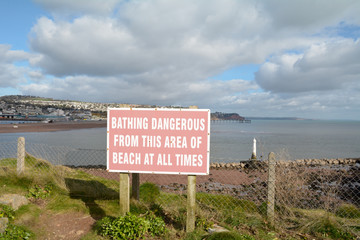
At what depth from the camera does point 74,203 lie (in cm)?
680

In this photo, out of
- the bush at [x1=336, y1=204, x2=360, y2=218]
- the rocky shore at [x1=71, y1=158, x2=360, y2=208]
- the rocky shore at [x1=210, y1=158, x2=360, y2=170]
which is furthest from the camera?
the rocky shore at [x1=210, y1=158, x2=360, y2=170]

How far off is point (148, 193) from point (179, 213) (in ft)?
5.02

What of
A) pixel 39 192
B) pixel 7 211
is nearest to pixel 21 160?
pixel 39 192

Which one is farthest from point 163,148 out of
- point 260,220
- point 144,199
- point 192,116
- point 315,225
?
point 315,225

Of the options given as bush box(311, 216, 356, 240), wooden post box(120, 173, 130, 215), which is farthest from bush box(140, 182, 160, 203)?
bush box(311, 216, 356, 240)

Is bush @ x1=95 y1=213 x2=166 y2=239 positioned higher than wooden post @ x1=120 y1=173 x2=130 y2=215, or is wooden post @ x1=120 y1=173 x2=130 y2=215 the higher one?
wooden post @ x1=120 y1=173 x2=130 y2=215

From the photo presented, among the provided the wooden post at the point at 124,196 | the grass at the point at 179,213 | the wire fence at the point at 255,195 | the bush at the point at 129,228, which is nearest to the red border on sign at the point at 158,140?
the wooden post at the point at 124,196

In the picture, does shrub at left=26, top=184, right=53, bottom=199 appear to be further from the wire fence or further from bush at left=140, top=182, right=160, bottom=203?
bush at left=140, top=182, right=160, bottom=203

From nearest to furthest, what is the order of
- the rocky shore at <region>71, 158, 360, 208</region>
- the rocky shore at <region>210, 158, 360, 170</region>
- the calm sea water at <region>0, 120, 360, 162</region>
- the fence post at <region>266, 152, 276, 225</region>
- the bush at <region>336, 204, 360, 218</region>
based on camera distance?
1. the fence post at <region>266, 152, 276, 225</region>
2. the bush at <region>336, 204, 360, 218</region>
3. the rocky shore at <region>71, 158, 360, 208</region>
4. the rocky shore at <region>210, 158, 360, 170</region>
5. the calm sea water at <region>0, 120, 360, 162</region>

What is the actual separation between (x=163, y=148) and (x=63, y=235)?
9.17ft

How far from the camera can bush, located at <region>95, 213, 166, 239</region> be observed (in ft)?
16.0

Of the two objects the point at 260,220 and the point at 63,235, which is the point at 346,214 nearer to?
the point at 260,220

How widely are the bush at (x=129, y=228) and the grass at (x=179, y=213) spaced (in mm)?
212

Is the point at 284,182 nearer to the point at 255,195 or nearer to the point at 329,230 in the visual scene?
the point at 329,230
